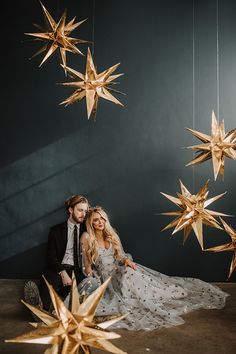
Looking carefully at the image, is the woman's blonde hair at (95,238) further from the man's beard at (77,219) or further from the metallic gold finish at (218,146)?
the metallic gold finish at (218,146)

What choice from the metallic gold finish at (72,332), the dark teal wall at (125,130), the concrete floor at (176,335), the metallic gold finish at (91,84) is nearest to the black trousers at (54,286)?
the concrete floor at (176,335)

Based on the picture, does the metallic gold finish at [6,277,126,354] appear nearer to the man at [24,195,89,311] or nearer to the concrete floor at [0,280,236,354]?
the concrete floor at [0,280,236,354]

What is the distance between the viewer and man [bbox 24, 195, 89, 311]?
163 inches

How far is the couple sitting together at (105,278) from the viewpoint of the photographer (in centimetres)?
376

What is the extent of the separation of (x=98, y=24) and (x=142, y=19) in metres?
0.64

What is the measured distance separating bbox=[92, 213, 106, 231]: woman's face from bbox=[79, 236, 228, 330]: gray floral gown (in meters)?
0.25

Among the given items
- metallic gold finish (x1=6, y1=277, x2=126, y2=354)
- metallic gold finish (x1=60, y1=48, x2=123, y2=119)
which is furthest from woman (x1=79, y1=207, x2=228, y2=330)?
metallic gold finish (x1=6, y1=277, x2=126, y2=354)

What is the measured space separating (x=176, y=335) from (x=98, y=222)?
149 cm

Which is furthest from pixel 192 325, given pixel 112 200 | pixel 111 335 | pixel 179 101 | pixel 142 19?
pixel 142 19

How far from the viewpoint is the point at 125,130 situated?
518 cm

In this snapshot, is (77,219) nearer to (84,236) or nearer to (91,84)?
(84,236)

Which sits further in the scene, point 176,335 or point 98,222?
point 98,222

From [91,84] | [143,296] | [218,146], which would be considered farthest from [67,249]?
[218,146]

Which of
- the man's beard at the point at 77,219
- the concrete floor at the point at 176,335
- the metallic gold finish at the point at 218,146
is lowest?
the concrete floor at the point at 176,335
